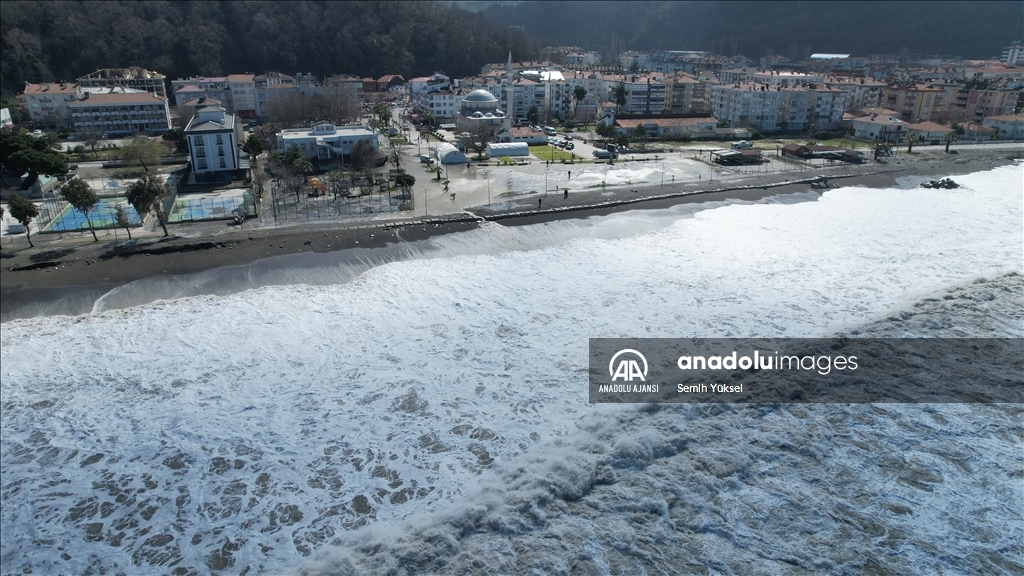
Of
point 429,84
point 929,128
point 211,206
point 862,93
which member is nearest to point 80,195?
point 211,206

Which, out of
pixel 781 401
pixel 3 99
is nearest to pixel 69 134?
pixel 3 99

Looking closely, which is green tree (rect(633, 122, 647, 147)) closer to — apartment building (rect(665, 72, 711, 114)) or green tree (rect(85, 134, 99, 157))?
apartment building (rect(665, 72, 711, 114))

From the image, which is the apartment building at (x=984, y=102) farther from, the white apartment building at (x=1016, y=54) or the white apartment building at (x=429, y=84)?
the white apartment building at (x=429, y=84)

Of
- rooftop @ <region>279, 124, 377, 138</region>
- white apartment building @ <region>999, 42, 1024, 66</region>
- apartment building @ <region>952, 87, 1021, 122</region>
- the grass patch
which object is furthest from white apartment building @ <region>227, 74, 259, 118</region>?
white apartment building @ <region>999, 42, 1024, 66</region>

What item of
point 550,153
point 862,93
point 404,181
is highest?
point 862,93

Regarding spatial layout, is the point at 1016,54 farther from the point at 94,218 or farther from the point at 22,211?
the point at 22,211

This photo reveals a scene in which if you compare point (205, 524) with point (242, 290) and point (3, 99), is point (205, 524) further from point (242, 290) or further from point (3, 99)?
point (3, 99)

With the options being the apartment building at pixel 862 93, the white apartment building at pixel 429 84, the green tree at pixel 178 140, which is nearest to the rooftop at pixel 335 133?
the green tree at pixel 178 140
